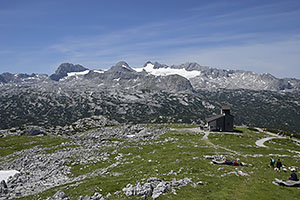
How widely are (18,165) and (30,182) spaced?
70.7 ft

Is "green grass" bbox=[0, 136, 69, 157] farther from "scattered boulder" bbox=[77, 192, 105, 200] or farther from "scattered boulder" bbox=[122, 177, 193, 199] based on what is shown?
"scattered boulder" bbox=[122, 177, 193, 199]

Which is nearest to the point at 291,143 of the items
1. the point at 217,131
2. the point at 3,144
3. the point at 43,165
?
the point at 217,131

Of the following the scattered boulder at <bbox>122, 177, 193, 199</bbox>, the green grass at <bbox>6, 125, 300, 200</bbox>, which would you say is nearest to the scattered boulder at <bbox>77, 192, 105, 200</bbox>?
the green grass at <bbox>6, 125, 300, 200</bbox>

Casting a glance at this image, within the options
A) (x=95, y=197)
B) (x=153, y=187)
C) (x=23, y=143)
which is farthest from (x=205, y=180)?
(x=23, y=143)

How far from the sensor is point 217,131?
336 ft

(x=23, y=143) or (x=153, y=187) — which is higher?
(x=153, y=187)

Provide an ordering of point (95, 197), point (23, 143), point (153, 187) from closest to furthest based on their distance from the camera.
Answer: point (95, 197) < point (153, 187) < point (23, 143)

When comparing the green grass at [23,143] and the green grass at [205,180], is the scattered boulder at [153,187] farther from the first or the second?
the green grass at [23,143]

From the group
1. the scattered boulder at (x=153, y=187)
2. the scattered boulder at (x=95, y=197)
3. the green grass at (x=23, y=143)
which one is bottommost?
the green grass at (x=23, y=143)

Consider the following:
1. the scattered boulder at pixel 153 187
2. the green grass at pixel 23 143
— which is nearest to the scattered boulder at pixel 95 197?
the scattered boulder at pixel 153 187

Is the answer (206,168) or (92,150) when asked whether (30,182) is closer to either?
(92,150)

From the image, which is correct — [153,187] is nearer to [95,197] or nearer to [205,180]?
[95,197]

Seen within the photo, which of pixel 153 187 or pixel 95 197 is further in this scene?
pixel 153 187

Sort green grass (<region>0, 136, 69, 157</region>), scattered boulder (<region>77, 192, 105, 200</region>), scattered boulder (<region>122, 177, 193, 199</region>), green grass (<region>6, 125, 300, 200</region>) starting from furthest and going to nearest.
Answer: green grass (<region>0, 136, 69, 157</region>) < scattered boulder (<region>77, 192, 105, 200</region>) < scattered boulder (<region>122, 177, 193, 199</region>) < green grass (<region>6, 125, 300, 200</region>)
